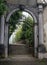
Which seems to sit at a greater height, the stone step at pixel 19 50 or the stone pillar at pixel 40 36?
the stone pillar at pixel 40 36

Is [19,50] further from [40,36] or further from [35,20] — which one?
[35,20]

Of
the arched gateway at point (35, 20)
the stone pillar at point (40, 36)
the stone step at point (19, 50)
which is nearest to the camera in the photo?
the stone pillar at point (40, 36)

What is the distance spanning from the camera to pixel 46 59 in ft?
53.1

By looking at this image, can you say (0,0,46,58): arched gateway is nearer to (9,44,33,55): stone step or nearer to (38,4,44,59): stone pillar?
(38,4,44,59): stone pillar

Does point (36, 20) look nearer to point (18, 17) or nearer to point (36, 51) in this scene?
point (36, 51)

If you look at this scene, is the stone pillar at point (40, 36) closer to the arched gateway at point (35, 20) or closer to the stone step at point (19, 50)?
the arched gateway at point (35, 20)

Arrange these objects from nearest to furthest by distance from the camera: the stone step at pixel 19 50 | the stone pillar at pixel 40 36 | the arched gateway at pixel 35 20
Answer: the stone pillar at pixel 40 36, the arched gateway at pixel 35 20, the stone step at pixel 19 50

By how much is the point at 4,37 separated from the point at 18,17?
A: 29.6ft

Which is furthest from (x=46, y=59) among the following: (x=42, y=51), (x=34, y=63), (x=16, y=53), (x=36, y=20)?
(x=16, y=53)

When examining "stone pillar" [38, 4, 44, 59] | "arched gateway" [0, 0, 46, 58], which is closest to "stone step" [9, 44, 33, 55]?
"arched gateway" [0, 0, 46, 58]

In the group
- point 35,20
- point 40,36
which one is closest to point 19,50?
point 40,36

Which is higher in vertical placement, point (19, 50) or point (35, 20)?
point (35, 20)

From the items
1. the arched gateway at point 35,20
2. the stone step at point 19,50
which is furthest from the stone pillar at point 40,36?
the stone step at point 19,50

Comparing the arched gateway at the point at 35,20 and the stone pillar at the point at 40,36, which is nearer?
the stone pillar at the point at 40,36
